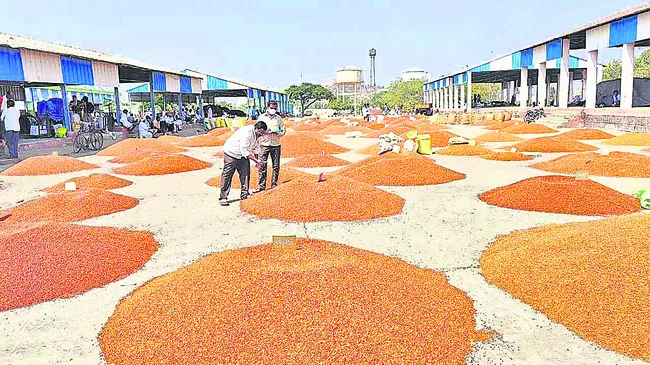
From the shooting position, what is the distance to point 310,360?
2.52 m

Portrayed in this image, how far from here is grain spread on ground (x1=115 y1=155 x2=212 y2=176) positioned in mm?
9766

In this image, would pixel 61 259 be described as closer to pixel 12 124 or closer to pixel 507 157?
pixel 12 124

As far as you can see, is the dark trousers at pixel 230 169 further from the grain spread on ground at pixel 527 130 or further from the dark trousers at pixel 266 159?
the grain spread on ground at pixel 527 130

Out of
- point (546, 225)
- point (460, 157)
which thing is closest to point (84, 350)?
point (546, 225)

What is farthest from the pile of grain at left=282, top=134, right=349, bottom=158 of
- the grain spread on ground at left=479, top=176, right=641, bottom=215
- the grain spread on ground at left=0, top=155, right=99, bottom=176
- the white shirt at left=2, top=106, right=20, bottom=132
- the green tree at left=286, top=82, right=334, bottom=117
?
the green tree at left=286, top=82, right=334, bottom=117

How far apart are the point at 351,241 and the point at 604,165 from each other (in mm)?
6024

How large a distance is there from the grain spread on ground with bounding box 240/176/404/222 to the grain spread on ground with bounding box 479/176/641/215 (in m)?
1.41

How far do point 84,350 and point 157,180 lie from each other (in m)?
6.46

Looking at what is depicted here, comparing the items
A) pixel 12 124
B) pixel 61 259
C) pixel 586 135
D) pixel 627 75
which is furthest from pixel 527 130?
pixel 61 259

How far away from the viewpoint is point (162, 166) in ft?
32.7

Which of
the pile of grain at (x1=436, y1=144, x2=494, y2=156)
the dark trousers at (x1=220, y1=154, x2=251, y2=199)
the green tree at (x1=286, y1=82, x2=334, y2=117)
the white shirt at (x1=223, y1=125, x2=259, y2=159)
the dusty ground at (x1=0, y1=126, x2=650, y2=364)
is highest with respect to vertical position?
the green tree at (x1=286, y1=82, x2=334, y2=117)

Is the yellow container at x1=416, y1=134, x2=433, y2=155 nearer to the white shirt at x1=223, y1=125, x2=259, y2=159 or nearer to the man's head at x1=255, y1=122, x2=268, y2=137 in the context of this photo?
the man's head at x1=255, y1=122, x2=268, y2=137

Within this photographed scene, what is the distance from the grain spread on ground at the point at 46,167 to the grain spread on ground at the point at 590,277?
8818 mm

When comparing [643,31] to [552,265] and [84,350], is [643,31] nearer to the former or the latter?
[552,265]
